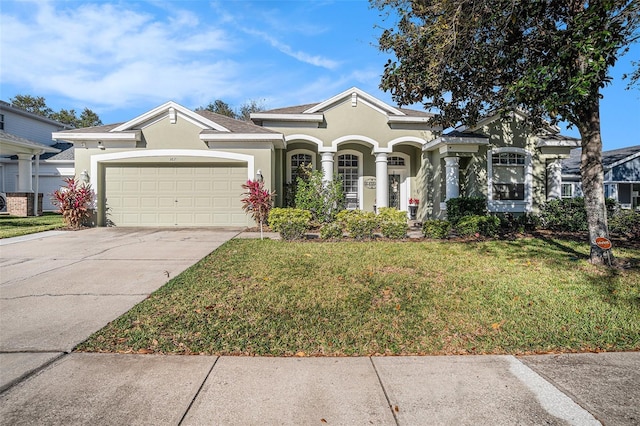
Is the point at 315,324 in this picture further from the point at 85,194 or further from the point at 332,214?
the point at 85,194

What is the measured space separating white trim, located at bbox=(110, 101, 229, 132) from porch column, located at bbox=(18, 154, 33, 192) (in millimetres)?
9317

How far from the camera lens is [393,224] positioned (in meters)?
9.67

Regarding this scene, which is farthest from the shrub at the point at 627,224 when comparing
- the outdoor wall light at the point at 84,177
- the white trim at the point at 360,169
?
the outdoor wall light at the point at 84,177

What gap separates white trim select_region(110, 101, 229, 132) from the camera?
41.1 ft

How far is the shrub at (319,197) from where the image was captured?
1273cm

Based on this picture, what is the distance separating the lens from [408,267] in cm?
639

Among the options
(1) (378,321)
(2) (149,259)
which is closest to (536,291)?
(1) (378,321)

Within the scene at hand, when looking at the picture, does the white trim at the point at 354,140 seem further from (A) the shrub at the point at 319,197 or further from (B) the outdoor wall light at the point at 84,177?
(B) the outdoor wall light at the point at 84,177

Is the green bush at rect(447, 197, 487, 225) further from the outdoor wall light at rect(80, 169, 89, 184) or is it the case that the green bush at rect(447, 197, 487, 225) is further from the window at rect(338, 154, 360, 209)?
the outdoor wall light at rect(80, 169, 89, 184)

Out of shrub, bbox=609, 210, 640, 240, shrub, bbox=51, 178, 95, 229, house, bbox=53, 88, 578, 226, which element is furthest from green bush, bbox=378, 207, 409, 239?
shrub, bbox=51, 178, 95, 229

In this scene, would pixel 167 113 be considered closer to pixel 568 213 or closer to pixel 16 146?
pixel 16 146

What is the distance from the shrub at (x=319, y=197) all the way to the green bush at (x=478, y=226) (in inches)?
177

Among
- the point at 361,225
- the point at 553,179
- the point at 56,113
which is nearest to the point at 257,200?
the point at 361,225

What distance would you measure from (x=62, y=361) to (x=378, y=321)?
325 cm
